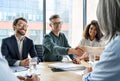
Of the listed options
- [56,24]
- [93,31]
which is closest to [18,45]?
[56,24]

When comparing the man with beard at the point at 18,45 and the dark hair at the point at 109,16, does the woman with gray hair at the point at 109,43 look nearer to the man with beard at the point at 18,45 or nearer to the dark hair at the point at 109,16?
the dark hair at the point at 109,16

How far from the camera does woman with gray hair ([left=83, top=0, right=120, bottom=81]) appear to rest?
1.09m

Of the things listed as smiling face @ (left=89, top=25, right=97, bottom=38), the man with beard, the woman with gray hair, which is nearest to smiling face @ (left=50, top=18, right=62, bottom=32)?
the man with beard

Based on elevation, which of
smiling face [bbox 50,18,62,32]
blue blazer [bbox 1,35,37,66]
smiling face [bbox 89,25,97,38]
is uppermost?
smiling face [bbox 50,18,62,32]

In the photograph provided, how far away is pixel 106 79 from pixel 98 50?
168 centimetres

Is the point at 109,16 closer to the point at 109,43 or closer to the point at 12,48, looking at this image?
the point at 109,43

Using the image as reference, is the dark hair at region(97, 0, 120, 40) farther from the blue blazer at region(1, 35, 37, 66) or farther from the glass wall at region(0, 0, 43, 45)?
the glass wall at region(0, 0, 43, 45)

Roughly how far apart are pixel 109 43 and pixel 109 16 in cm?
15

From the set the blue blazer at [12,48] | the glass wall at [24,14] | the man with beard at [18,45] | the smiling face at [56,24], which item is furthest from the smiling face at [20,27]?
the glass wall at [24,14]

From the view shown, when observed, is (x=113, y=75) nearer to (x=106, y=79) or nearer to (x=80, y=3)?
(x=106, y=79)

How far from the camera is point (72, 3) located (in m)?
5.70

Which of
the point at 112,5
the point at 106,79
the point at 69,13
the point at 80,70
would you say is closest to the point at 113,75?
the point at 106,79

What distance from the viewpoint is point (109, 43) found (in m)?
1.17

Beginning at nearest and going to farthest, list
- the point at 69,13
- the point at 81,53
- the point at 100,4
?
the point at 100,4
the point at 81,53
the point at 69,13
